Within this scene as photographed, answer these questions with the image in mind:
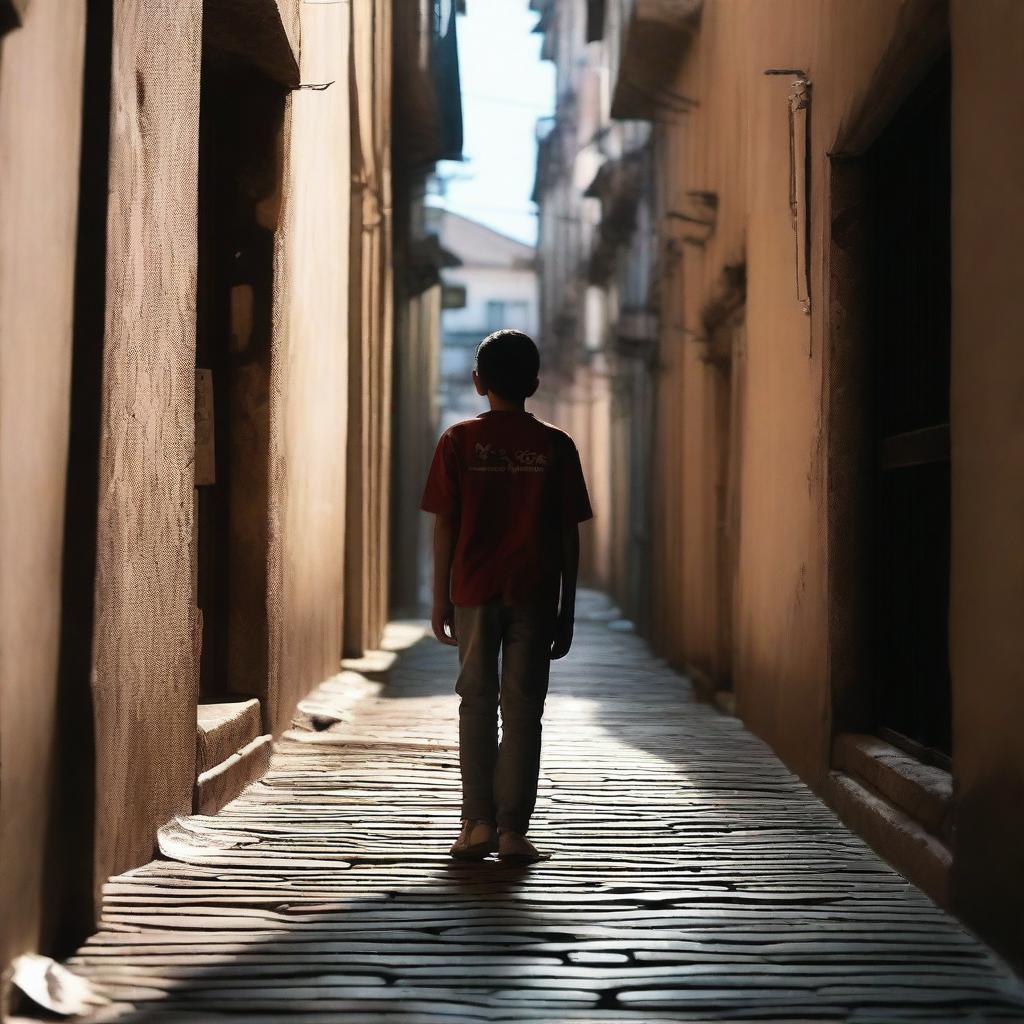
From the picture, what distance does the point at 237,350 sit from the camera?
6953 mm

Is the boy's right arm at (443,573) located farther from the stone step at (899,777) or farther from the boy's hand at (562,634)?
the stone step at (899,777)

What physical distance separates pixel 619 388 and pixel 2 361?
62.3ft

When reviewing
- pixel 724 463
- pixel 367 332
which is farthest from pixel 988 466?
pixel 367 332

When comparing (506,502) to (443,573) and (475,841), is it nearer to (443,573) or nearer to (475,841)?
(443,573)

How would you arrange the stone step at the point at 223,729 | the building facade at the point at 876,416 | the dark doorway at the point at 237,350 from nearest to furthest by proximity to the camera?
the building facade at the point at 876,416
the stone step at the point at 223,729
the dark doorway at the point at 237,350

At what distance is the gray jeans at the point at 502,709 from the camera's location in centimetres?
486

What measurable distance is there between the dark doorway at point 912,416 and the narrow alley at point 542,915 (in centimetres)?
60

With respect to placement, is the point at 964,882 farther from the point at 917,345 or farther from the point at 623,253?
the point at 623,253

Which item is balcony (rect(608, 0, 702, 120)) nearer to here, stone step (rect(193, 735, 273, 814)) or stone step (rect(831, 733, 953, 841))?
stone step (rect(193, 735, 273, 814))

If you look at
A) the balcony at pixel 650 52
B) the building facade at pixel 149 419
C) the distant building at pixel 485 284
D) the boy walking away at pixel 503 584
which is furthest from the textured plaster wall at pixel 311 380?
the distant building at pixel 485 284

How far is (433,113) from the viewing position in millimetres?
18391

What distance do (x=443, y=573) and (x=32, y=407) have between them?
69.8 inches

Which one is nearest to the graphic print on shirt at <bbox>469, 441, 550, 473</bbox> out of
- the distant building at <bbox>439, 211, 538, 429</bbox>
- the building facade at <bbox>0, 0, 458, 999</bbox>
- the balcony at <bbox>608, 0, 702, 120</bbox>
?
the building facade at <bbox>0, 0, 458, 999</bbox>

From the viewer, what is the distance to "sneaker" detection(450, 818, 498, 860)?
4859mm
